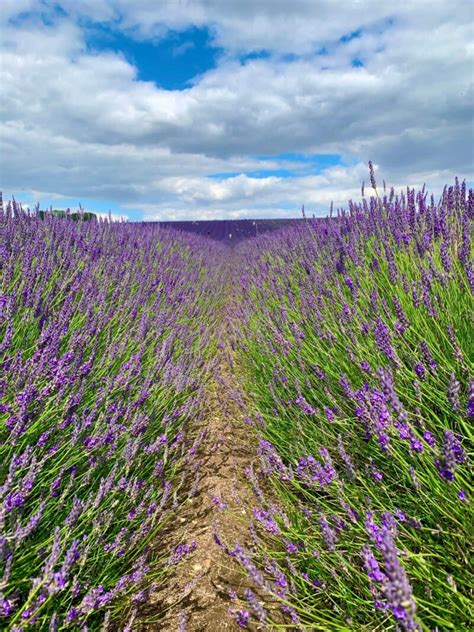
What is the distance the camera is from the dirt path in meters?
1.51

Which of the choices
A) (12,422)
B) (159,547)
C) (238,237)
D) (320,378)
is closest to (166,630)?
(159,547)

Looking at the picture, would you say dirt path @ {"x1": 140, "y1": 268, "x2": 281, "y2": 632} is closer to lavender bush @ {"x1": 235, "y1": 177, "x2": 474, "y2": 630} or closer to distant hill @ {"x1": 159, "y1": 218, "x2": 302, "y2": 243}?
lavender bush @ {"x1": 235, "y1": 177, "x2": 474, "y2": 630}

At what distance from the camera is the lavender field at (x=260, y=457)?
3.76 ft

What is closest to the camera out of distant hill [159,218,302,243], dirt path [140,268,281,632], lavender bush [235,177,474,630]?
lavender bush [235,177,474,630]

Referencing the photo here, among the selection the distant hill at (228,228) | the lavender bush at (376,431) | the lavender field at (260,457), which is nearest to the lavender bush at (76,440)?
the lavender field at (260,457)

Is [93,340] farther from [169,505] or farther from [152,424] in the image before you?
[169,505]

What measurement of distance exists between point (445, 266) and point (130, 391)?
1627 mm

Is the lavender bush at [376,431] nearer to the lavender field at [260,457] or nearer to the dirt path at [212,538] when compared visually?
the lavender field at [260,457]

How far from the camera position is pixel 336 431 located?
1944 mm

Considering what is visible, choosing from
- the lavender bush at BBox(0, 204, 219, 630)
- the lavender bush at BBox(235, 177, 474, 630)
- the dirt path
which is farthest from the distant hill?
the dirt path

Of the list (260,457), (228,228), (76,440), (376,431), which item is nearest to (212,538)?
(260,457)

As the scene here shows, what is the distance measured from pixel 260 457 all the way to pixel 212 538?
1.45 ft

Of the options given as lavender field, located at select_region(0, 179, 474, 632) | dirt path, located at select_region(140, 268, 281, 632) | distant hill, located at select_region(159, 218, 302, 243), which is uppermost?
distant hill, located at select_region(159, 218, 302, 243)

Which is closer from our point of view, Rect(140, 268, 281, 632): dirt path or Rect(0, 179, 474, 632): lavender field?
Rect(0, 179, 474, 632): lavender field
